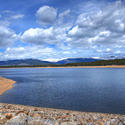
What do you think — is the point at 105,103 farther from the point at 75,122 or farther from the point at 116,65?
the point at 116,65

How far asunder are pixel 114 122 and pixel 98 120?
1.11 meters

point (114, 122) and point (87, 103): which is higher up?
point (114, 122)

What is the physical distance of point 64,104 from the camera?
1805 centimetres

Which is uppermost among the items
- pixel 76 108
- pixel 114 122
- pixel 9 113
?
pixel 9 113

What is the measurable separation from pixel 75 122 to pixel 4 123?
184 inches

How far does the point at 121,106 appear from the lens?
16.5 meters

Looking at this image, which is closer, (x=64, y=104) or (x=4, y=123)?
(x=4, y=123)

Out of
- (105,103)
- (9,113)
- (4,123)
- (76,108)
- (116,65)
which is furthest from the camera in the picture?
(116,65)

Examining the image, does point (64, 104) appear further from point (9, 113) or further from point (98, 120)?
point (9, 113)

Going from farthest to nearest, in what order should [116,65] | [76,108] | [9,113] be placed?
[116,65], [76,108], [9,113]

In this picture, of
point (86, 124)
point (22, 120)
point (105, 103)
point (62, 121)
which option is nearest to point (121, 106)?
point (105, 103)

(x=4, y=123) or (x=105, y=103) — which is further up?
(x=4, y=123)

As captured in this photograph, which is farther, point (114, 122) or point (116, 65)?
point (116, 65)

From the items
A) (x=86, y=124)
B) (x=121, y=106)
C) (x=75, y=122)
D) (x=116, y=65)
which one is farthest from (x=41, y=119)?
(x=116, y=65)
